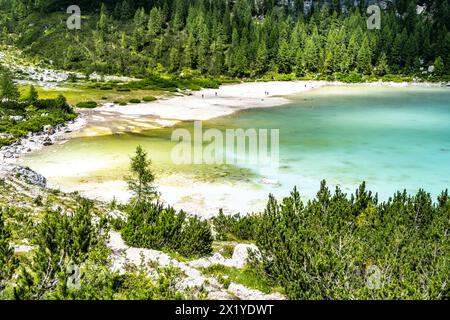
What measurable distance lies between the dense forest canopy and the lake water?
86934mm

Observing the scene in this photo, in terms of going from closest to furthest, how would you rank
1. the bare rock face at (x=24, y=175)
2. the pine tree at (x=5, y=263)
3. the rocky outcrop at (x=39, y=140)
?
the pine tree at (x=5, y=263), the bare rock face at (x=24, y=175), the rocky outcrop at (x=39, y=140)

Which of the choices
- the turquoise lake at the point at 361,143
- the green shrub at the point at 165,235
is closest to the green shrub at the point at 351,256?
the green shrub at the point at 165,235

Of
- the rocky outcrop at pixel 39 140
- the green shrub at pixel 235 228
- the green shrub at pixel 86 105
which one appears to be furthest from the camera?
the green shrub at pixel 86 105

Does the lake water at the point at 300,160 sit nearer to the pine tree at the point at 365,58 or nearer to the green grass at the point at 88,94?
the green grass at the point at 88,94

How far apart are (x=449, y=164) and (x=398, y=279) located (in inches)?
1113

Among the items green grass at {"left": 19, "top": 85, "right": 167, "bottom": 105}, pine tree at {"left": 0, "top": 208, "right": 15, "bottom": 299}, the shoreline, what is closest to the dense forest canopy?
the shoreline

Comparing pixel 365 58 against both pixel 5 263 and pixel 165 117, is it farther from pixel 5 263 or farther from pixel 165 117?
pixel 5 263

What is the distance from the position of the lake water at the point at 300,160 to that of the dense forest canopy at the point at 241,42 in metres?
86.9

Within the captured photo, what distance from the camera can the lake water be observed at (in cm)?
2903

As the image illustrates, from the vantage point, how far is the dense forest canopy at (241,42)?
143m

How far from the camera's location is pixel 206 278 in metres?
13.0
